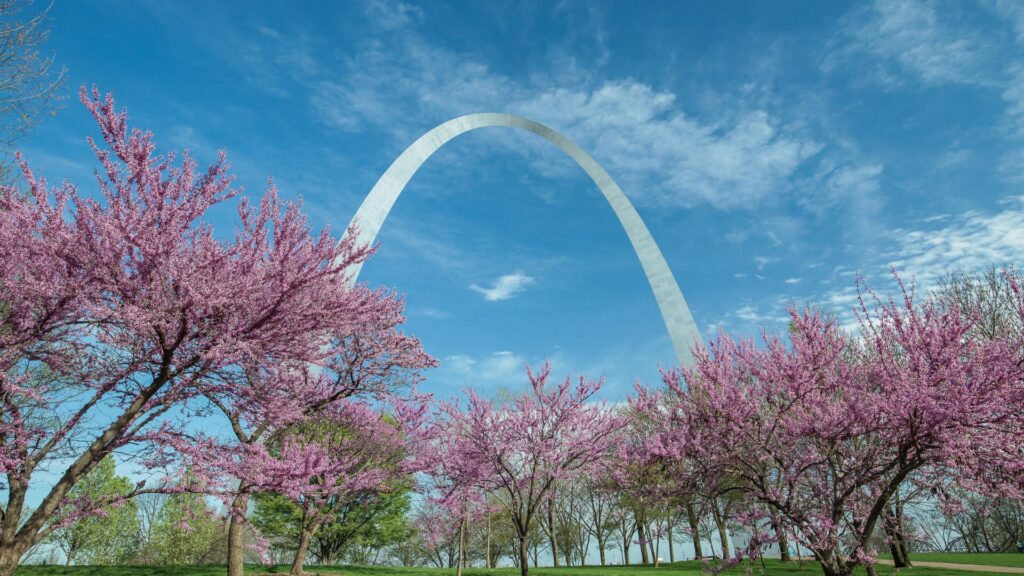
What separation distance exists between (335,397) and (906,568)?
19225mm

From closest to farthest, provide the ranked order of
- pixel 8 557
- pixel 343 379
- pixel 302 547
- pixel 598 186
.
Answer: pixel 8 557
pixel 343 379
pixel 302 547
pixel 598 186

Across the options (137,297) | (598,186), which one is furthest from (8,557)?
(598,186)

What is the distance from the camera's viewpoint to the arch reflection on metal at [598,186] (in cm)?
3102

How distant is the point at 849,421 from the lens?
768cm

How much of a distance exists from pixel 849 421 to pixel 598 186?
115ft

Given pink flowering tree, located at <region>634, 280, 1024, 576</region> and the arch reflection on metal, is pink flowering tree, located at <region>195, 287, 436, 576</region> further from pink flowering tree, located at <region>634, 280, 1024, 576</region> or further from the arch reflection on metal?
the arch reflection on metal

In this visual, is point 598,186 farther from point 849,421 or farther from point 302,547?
point 849,421

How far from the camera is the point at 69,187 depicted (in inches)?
251

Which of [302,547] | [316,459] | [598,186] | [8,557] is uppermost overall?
[598,186]

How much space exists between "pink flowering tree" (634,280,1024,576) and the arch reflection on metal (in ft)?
64.6

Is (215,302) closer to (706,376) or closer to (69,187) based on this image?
(69,187)

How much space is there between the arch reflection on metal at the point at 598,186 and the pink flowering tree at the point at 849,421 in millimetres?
19686

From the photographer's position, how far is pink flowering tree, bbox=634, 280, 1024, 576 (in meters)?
6.76

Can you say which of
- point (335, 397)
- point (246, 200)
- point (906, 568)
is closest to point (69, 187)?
point (246, 200)
